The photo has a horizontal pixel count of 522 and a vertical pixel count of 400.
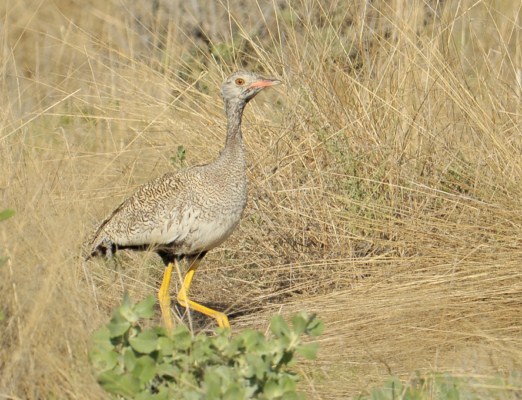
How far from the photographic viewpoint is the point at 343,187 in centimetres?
570

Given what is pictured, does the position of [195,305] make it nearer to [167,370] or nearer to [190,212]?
[190,212]

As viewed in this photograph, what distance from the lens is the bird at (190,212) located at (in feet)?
16.7

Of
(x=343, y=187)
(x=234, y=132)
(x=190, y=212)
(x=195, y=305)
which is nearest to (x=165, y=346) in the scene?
(x=190, y=212)

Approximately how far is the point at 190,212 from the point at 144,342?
184 cm

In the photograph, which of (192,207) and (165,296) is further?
(165,296)

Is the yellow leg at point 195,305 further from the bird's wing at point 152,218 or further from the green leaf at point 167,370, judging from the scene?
the green leaf at point 167,370

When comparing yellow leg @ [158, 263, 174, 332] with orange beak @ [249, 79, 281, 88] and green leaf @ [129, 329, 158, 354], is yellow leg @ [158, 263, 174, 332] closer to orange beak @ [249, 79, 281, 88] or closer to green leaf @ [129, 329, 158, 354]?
orange beak @ [249, 79, 281, 88]

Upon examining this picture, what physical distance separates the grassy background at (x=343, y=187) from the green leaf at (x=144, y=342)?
445mm

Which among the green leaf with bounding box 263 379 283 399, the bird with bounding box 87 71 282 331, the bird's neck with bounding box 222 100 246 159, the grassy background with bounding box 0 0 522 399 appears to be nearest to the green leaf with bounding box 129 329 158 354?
the green leaf with bounding box 263 379 283 399

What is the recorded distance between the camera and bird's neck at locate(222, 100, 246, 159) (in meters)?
5.30

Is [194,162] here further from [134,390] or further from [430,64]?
[134,390]

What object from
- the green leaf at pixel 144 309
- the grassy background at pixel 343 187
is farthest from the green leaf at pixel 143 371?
the grassy background at pixel 343 187

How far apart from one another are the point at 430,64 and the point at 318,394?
1.93 metres

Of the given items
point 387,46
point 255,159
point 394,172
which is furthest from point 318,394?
point 387,46
